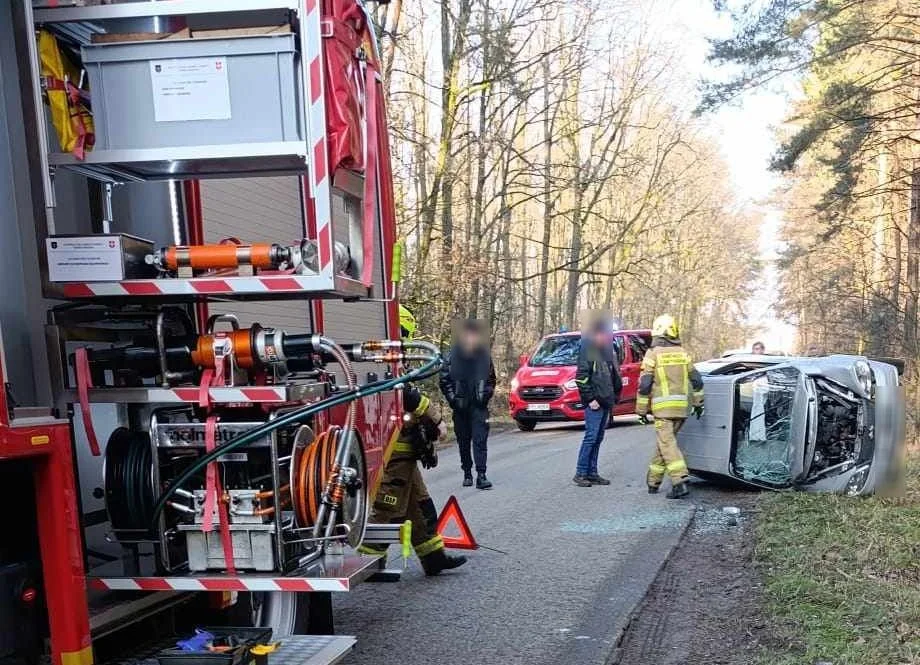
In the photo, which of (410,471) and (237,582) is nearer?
(237,582)

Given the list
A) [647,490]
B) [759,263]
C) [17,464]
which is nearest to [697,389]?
[647,490]

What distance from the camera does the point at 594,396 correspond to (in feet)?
31.1

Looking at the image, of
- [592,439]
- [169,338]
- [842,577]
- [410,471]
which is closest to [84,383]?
[169,338]

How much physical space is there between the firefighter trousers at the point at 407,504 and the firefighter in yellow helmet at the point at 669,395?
10.7ft

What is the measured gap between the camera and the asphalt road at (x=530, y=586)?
4.52 meters

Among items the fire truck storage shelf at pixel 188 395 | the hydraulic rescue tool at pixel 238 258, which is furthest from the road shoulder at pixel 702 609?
the hydraulic rescue tool at pixel 238 258

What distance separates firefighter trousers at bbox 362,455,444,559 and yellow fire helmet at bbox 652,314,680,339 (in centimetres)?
370

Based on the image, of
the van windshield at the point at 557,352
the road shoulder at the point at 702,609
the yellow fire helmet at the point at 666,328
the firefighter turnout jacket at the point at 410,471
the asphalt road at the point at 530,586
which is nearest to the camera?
the road shoulder at the point at 702,609

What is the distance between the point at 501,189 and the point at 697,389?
14.0 metres

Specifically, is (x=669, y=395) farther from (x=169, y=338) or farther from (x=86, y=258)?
(x=86, y=258)

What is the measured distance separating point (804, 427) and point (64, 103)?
263 inches

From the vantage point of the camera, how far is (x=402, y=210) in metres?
17.1

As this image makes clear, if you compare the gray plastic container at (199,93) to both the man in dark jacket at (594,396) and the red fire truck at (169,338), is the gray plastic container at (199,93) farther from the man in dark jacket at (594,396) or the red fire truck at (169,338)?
the man in dark jacket at (594,396)

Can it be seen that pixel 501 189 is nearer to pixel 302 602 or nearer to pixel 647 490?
pixel 647 490
